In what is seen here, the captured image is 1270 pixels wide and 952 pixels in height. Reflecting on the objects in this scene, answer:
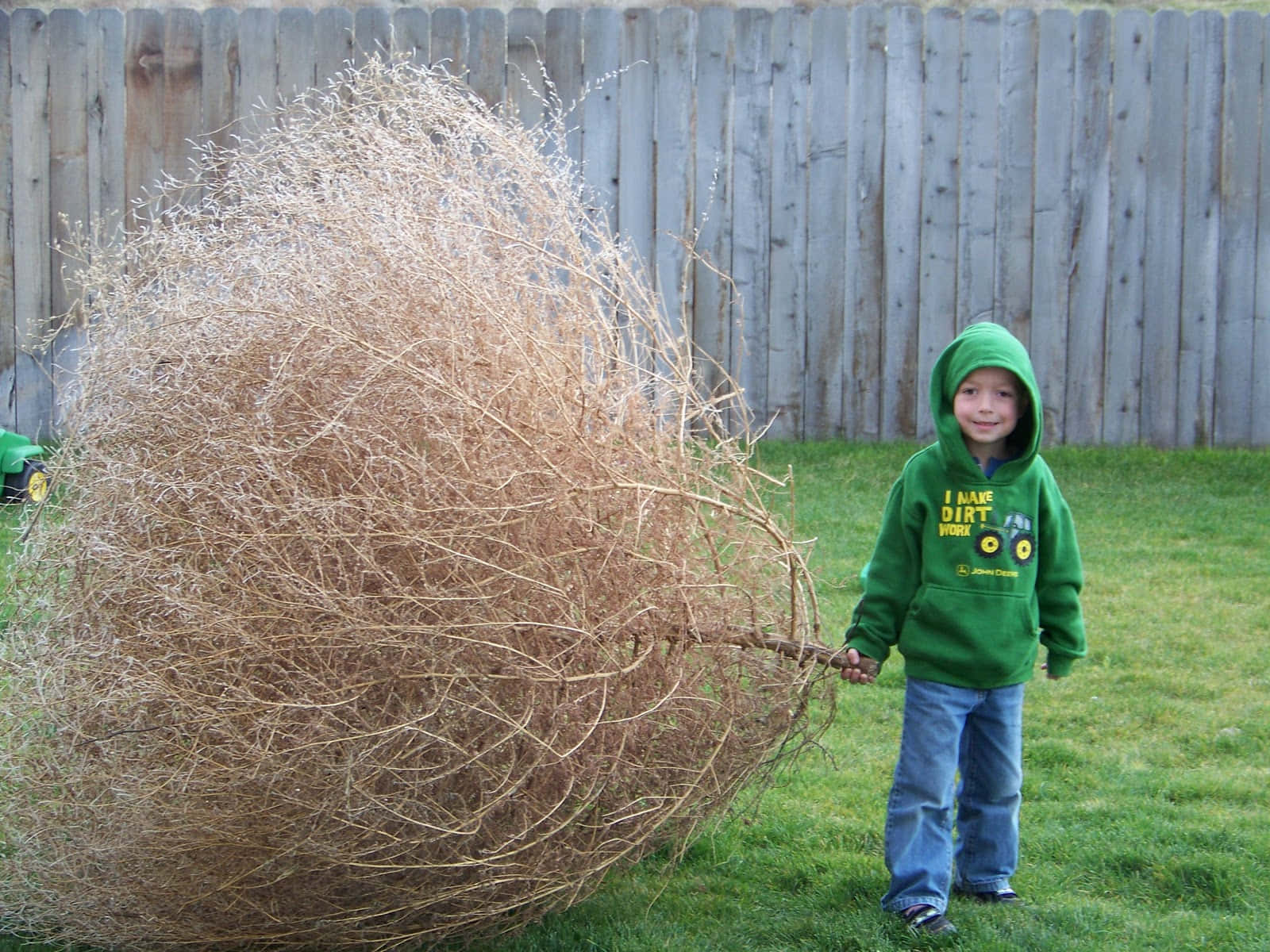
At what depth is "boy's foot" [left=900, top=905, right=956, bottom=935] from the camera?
10.9 ft

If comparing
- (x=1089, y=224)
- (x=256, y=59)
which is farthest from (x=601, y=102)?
(x=1089, y=224)

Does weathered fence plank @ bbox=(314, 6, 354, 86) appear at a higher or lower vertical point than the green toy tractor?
higher

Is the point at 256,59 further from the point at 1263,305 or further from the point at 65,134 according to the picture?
the point at 1263,305

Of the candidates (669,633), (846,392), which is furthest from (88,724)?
(846,392)

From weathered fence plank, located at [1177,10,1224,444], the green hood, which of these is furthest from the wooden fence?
the green hood

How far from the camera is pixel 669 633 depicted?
3066mm

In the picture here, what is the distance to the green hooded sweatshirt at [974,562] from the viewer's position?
3.38 m

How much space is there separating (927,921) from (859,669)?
0.60 meters

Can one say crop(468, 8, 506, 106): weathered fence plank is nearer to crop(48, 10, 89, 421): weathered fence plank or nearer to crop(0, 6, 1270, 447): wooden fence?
crop(0, 6, 1270, 447): wooden fence

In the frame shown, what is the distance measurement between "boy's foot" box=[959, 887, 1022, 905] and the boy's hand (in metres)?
0.65

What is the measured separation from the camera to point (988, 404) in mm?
3406

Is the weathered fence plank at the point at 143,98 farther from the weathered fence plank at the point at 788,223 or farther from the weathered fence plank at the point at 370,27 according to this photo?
the weathered fence plank at the point at 788,223

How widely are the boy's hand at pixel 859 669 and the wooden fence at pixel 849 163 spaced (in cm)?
459

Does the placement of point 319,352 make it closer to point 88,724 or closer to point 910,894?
point 88,724
